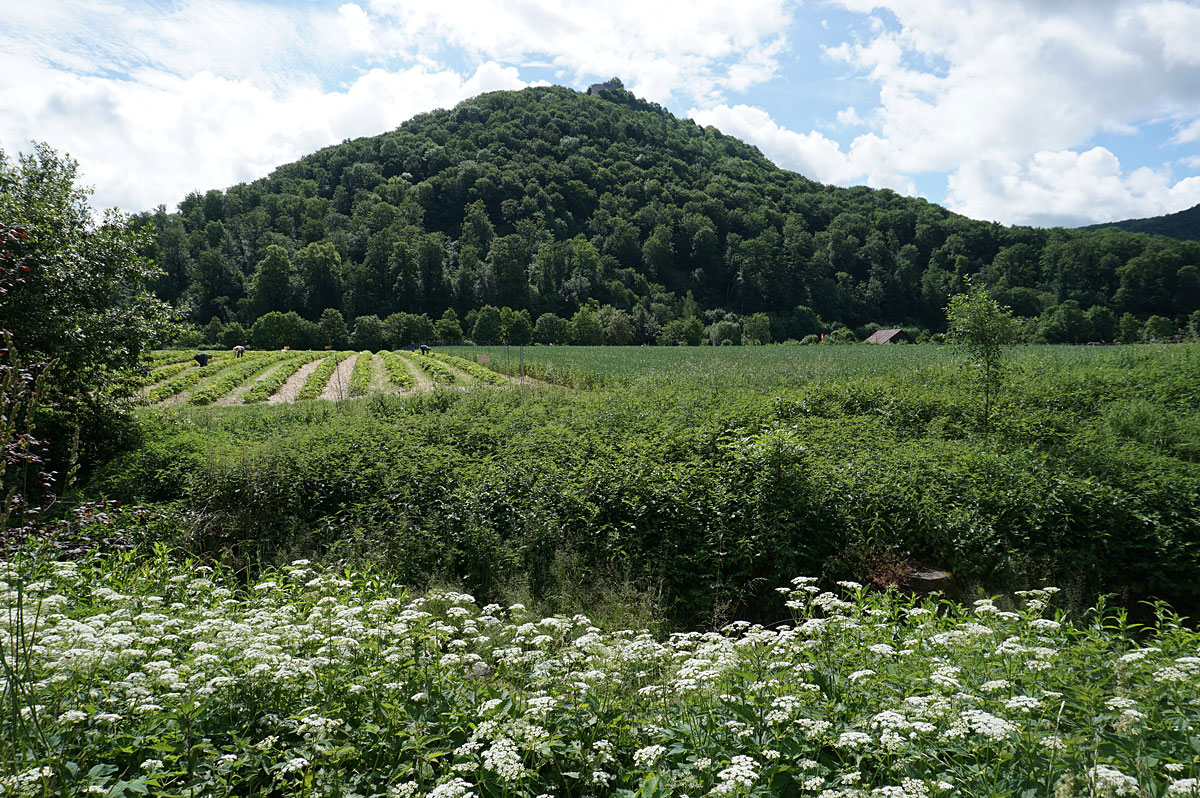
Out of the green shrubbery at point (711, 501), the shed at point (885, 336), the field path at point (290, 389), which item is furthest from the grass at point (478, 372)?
the shed at point (885, 336)

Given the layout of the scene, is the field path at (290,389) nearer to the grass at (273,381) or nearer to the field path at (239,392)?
the grass at (273,381)

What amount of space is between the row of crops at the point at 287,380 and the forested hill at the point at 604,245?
46.9 metres

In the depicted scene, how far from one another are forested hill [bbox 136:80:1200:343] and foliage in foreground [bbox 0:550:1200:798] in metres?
78.1

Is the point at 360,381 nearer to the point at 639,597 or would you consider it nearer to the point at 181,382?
the point at 181,382

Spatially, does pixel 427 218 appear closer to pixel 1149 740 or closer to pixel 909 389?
pixel 909 389

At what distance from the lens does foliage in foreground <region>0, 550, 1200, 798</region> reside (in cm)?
255

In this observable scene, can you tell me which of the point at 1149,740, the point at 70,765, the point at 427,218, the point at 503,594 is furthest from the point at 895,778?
the point at 427,218

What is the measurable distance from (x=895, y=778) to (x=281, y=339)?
83.8 m

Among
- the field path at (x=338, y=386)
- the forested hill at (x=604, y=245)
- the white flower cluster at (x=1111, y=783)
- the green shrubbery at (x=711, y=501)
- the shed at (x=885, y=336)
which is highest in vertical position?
the forested hill at (x=604, y=245)

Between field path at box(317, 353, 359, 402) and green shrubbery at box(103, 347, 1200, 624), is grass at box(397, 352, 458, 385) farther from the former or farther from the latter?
green shrubbery at box(103, 347, 1200, 624)

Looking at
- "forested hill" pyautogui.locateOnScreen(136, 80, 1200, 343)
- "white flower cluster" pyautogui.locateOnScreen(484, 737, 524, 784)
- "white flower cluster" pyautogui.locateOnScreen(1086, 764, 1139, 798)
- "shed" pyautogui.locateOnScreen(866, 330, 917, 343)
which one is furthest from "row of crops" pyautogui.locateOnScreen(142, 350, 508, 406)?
"shed" pyautogui.locateOnScreen(866, 330, 917, 343)

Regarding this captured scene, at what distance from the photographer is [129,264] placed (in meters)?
11.0

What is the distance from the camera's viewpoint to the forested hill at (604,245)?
82.4m

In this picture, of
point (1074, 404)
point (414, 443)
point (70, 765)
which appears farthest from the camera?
point (1074, 404)
